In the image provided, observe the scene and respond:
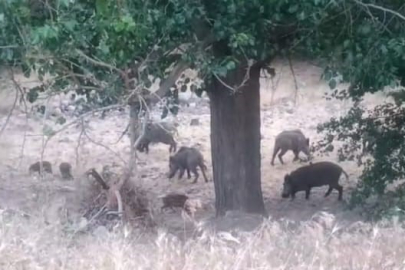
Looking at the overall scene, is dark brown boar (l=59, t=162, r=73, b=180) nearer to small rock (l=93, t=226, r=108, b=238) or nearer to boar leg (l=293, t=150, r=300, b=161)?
boar leg (l=293, t=150, r=300, b=161)

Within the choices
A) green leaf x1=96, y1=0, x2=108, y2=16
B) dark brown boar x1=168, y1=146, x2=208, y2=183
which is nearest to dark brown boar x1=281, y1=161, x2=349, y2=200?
dark brown boar x1=168, y1=146, x2=208, y2=183

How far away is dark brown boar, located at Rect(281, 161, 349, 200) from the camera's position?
50.0ft

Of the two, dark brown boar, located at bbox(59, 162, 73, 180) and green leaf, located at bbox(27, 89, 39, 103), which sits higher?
green leaf, located at bbox(27, 89, 39, 103)

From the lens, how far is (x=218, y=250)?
528 centimetres

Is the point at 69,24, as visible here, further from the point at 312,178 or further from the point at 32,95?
the point at 312,178

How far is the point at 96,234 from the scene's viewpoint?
6.36 metres

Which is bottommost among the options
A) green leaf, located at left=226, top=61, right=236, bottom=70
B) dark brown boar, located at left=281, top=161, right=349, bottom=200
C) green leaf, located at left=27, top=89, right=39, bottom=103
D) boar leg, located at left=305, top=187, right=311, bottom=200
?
boar leg, located at left=305, top=187, right=311, bottom=200

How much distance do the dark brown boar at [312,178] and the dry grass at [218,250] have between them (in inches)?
361

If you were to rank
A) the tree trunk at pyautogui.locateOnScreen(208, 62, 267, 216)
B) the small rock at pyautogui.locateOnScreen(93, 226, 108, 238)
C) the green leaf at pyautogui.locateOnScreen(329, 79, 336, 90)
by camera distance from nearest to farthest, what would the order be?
the small rock at pyautogui.locateOnScreen(93, 226, 108, 238) → the green leaf at pyautogui.locateOnScreen(329, 79, 336, 90) → the tree trunk at pyautogui.locateOnScreen(208, 62, 267, 216)

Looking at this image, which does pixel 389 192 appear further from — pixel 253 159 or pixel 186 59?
pixel 186 59

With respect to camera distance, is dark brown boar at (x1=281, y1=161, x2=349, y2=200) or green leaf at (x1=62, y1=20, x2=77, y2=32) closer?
green leaf at (x1=62, y1=20, x2=77, y2=32)

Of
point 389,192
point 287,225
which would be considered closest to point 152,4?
point 287,225

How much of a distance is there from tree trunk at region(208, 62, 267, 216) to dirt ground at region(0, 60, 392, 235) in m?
0.34

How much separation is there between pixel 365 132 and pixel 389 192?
1.00m
